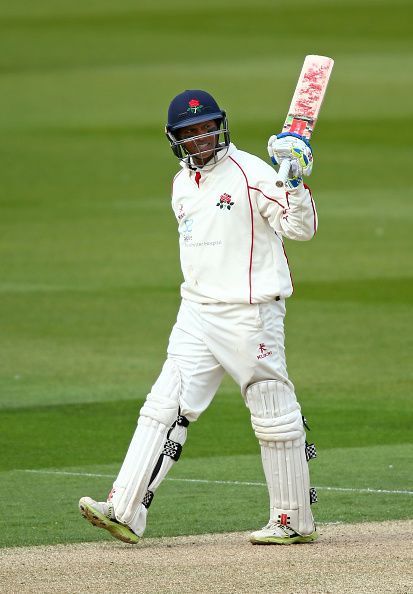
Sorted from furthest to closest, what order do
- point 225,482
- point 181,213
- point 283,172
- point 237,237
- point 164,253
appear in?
point 164,253
point 225,482
point 181,213
point 237,237
point 283,172

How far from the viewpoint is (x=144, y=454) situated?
6.81m

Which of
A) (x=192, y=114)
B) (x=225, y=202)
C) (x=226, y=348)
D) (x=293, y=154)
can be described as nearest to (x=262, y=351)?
(x=226, y=348)

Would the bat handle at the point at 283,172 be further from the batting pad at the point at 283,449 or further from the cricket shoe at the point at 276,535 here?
the cricket shoe at the point at 276,535

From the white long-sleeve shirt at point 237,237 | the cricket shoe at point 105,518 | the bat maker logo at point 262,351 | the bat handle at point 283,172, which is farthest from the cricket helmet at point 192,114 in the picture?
the cricket shoe at point 105,518

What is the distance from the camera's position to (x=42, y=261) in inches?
683

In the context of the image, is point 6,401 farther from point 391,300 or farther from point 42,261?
point 42,261

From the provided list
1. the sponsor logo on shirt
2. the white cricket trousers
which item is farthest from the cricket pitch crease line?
the sponsor logo on shirt

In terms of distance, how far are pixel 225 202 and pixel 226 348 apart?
660 mm

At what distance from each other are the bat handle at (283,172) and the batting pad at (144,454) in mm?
1044

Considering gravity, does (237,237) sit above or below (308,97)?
below

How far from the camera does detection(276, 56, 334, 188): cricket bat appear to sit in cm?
695

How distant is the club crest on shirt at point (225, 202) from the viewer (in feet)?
22.5

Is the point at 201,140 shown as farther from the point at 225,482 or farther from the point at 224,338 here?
the point at 225,482

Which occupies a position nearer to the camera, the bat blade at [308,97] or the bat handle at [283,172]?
the bat handle at [283,172]
